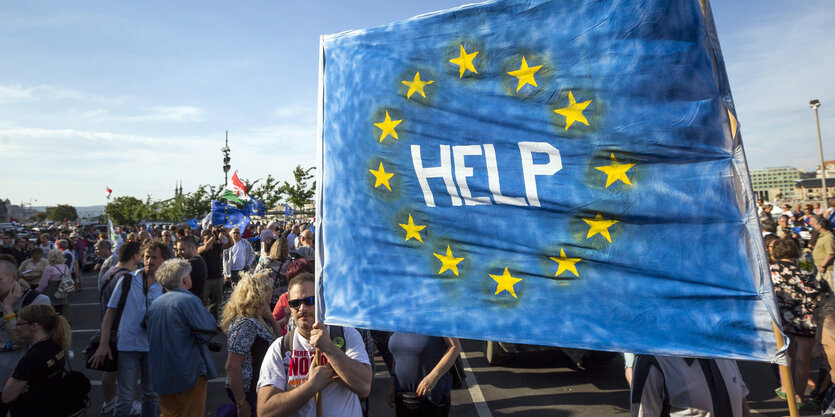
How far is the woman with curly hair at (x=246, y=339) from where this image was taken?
152 inches

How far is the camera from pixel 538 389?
20.3 ft

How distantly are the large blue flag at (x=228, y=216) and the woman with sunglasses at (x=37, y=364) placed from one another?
35.3ft

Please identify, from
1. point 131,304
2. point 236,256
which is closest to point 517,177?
point 131,304

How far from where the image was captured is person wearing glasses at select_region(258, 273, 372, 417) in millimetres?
2477

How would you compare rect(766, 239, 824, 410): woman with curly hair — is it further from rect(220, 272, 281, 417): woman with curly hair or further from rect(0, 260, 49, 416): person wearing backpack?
rect(0, 260, 49, 416): person wearing backpack

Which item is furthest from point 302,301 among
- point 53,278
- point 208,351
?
point 53,278

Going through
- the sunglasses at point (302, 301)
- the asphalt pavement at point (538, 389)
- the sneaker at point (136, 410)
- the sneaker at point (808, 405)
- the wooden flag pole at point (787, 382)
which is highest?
the sunglasses at point (302, 301)

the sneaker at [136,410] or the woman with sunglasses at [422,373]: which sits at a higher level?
the woman with sunglasses at [422,373]

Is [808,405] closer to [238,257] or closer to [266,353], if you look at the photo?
[266,353]

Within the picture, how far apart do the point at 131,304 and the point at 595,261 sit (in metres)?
4.43

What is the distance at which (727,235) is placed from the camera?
2.06 metres

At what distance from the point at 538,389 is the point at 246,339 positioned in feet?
12.5

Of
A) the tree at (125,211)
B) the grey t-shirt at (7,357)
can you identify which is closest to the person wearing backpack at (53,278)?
the grey t-shirt at (7,357)

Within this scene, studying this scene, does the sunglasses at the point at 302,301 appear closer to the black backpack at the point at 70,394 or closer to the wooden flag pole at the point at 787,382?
the wooden flag pole at the point at 787,382
